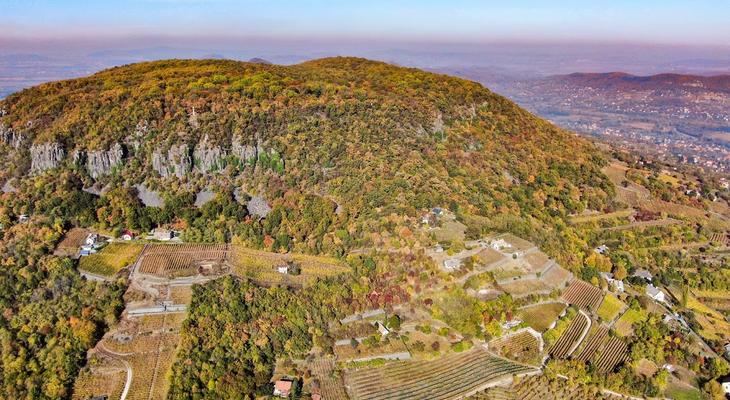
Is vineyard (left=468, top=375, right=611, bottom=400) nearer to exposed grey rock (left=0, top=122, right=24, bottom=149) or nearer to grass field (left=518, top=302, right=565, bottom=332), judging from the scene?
grass field (left=518, top=302, right=565, bottom=332)

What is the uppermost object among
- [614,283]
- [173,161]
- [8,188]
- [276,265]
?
[173,161]

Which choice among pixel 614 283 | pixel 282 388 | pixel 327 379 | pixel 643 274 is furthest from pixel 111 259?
pixel 643 274

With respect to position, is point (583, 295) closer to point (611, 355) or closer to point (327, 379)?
point (611, 355)

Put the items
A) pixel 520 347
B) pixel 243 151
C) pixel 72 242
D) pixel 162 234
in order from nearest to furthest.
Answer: pixel 520 347 → pixel 72 242 → pixel 162 234 → pixel 243 151

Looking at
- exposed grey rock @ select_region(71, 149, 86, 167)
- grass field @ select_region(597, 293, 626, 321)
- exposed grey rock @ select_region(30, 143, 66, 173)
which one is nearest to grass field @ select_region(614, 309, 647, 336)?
grass field @ select_region(597, 293, 626, 321)

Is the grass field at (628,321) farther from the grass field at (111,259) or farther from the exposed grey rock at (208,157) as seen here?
the grass field at (111,259)

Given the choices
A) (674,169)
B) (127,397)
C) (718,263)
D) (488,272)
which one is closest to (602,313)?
(488,272)
